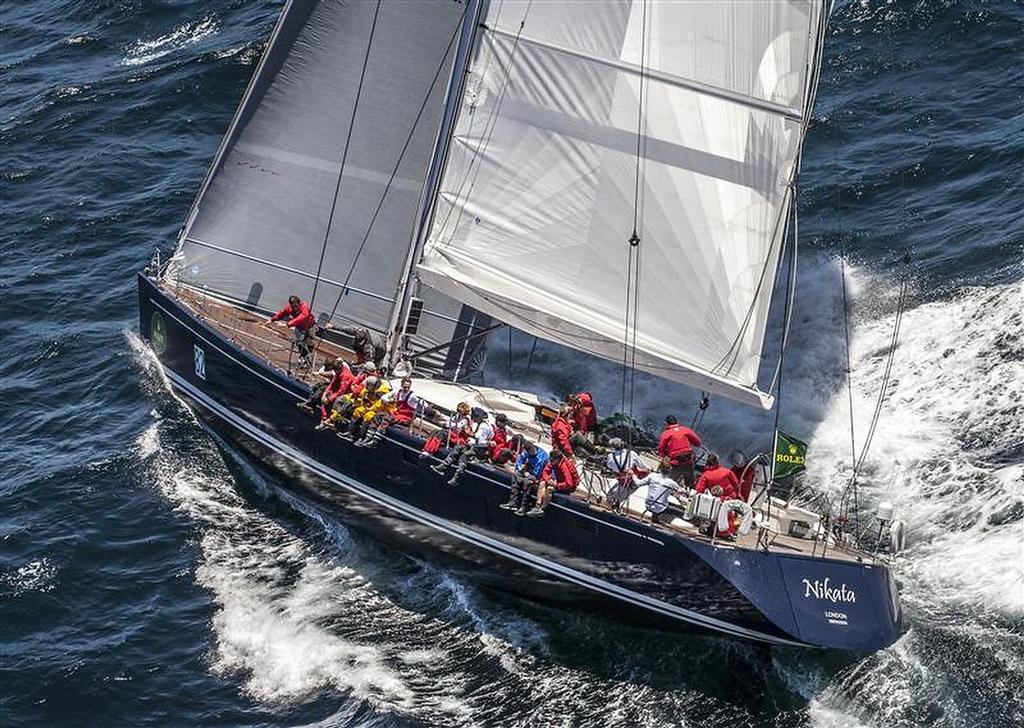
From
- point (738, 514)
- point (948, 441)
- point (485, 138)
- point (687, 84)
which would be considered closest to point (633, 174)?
point (687, 84)

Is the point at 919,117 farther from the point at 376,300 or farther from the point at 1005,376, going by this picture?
the point at 376,300

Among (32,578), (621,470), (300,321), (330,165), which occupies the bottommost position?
(32,578)

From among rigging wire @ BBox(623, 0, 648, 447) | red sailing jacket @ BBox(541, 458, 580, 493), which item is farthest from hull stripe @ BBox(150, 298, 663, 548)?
rigging wire @ BBox(623, 0, 648, 447)

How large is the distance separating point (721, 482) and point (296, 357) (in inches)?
339

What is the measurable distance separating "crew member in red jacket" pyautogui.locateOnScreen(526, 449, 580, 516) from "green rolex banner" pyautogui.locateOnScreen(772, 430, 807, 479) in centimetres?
323

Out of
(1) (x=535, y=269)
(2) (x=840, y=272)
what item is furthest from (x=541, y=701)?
(2) (x=840, y=272)

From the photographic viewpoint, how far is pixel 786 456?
26516 millimetres

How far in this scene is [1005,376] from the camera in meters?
30.4

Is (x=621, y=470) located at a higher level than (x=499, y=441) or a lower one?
lower

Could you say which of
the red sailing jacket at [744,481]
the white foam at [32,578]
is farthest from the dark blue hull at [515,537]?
the white foam at [32,578]

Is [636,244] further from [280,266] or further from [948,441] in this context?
[280,266]

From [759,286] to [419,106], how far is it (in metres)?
7.53

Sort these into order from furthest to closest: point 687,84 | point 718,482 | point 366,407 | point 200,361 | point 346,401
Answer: point 200,361, point 346,401, point 366,407, point 718,482, point 687,84

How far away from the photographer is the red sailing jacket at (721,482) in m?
26.0
